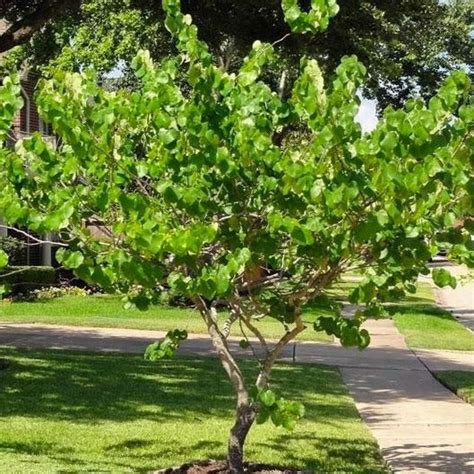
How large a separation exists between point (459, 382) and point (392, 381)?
2.95 ft

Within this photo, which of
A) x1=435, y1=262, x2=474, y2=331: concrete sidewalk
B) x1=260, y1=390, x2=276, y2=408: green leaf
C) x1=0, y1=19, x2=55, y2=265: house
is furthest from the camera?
x1=0, y1=19, x2=55, y2=265: house

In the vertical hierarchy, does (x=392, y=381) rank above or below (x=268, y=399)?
below

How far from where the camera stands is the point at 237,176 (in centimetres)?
621

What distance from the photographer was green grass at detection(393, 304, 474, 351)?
66.5 ft

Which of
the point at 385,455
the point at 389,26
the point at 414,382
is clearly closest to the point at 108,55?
the point at 389,26

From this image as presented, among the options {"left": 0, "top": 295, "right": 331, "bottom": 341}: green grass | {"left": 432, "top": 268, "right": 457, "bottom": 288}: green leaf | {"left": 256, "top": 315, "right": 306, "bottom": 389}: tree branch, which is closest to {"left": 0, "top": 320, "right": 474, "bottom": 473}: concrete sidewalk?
{"left": 0, "top": 295, "right": 331, "bottom": 341}: green grass

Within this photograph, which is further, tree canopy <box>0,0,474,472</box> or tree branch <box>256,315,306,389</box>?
tree branch <box>256,315,306,389</box>

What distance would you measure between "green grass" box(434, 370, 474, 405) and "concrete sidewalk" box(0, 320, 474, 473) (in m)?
0.12

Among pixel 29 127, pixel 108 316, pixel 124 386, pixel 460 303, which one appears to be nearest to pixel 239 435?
pixel 124 386

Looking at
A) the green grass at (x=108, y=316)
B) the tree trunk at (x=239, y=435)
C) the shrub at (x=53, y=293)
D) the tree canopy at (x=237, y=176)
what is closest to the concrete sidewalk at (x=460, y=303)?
the green grass at (x=108, y=316)

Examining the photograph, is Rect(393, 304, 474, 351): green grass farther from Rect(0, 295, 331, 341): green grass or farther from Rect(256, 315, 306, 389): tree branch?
Rect(256, 315, 306, 389): tree branch

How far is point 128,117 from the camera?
6258 millimetres

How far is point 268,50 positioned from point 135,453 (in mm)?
4074

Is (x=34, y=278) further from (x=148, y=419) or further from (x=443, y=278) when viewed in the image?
(x=443, y=278)
